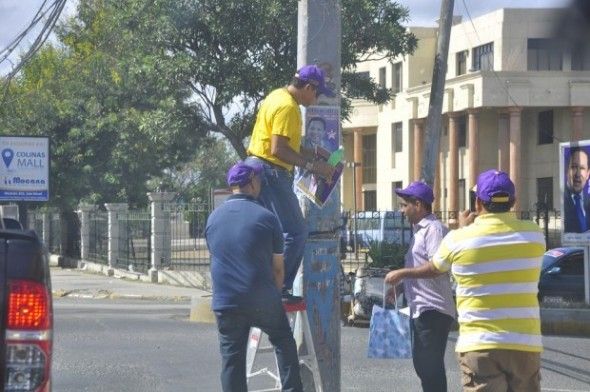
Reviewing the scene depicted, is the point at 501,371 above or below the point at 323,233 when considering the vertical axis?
below

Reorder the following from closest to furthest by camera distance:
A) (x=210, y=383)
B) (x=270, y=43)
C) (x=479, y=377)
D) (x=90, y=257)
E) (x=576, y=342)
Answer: (x=479, y=377), (x=210, y=383), (x=576, y=342), (x=270, y=43), (x=90, y=257)

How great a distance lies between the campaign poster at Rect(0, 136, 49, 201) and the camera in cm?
2241

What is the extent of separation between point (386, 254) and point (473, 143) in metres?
30.2

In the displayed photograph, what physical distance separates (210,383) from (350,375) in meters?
1.39

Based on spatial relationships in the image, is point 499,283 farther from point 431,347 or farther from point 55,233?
Answer: point 55,233

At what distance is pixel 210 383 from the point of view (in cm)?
Result: 876

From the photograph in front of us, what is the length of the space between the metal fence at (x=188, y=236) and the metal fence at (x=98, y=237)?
185 inches

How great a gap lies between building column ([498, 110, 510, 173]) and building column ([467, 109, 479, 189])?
1013mm

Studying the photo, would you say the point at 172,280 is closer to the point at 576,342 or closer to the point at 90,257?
the point at 90,257

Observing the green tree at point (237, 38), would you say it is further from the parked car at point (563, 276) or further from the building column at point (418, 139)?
the building column at point (418, 139)

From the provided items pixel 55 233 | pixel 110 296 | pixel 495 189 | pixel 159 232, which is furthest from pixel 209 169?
pixel 495 189

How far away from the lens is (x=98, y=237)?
97.3 feet

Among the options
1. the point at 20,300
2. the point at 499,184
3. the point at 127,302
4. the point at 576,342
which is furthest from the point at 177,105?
the point at 20,300

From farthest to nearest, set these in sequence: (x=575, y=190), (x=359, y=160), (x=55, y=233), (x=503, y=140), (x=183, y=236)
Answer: (x=359, y=160) → (x=503, y=140) → (x=55, y=233) → (x=183, y=236) → (x=575, y=190)
